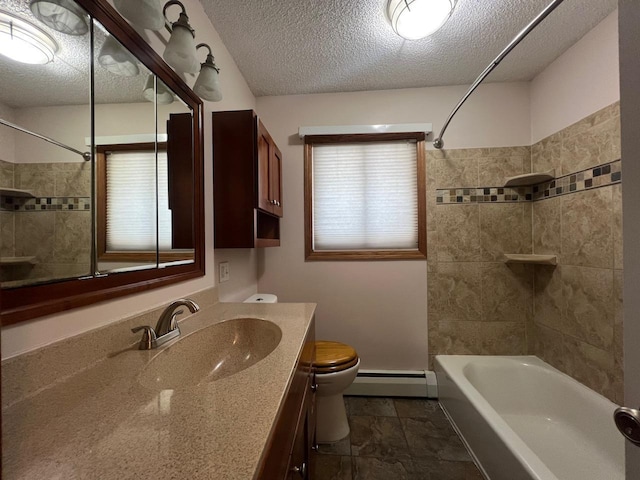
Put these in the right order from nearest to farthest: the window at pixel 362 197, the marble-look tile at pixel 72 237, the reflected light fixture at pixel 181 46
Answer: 1. the marble-look tile at pixel 72 237
2. the reflected light fixture at pixel 181 46
3. the window at pixel 362 197

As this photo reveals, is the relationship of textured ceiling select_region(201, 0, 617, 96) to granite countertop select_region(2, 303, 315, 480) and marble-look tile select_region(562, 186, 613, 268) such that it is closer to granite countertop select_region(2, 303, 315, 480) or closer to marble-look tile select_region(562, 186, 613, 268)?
marble-look tile select_region(562, 186, 613, 268)

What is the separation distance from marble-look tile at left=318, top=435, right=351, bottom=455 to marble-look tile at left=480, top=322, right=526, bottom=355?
1234 mm

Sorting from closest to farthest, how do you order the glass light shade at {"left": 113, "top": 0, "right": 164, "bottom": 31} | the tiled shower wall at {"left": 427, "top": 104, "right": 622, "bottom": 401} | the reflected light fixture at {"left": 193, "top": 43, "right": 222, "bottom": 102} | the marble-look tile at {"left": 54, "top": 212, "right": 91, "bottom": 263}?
1. the marble-look tile at {"left": 54, "top": 212, "right": 91, "bottom": 263}
2. the glass light shade at {"left": 113, "top": 0, "right": 164, "bottom": 31}
3. the reflected light fixture at {"left": 193, "top": 43, "right": 222, "bottom": 102}
4. the tiled shower wall at {"left": 427, "top": 104, "right": 622, "bottom": 401}

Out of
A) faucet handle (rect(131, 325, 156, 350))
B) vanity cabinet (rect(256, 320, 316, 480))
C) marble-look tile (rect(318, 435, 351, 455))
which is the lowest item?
marble-look tile (rect(318, 435, 351, 455))

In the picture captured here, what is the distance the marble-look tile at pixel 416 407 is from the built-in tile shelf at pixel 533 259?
118 cm

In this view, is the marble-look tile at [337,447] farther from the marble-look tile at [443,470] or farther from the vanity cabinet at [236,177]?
the vanity cabinet at [236,177]

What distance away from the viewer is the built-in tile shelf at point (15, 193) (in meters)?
0.56

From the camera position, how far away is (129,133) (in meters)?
0.91

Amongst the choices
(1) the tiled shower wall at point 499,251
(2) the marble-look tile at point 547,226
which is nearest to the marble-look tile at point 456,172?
(1) the tiled shower wall at point 499,251

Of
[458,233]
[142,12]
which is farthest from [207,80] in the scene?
[458,233]

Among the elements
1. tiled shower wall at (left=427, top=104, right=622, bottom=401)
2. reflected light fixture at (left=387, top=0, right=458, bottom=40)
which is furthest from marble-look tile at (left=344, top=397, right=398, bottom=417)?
reflected light fixture at (left=387, top=0, right=458, bottom=40)

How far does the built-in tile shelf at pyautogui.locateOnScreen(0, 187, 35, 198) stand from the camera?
565 mm

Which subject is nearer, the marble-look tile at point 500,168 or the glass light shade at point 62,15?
the glass light shade at point 62,15

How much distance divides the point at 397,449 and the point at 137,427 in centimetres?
153
